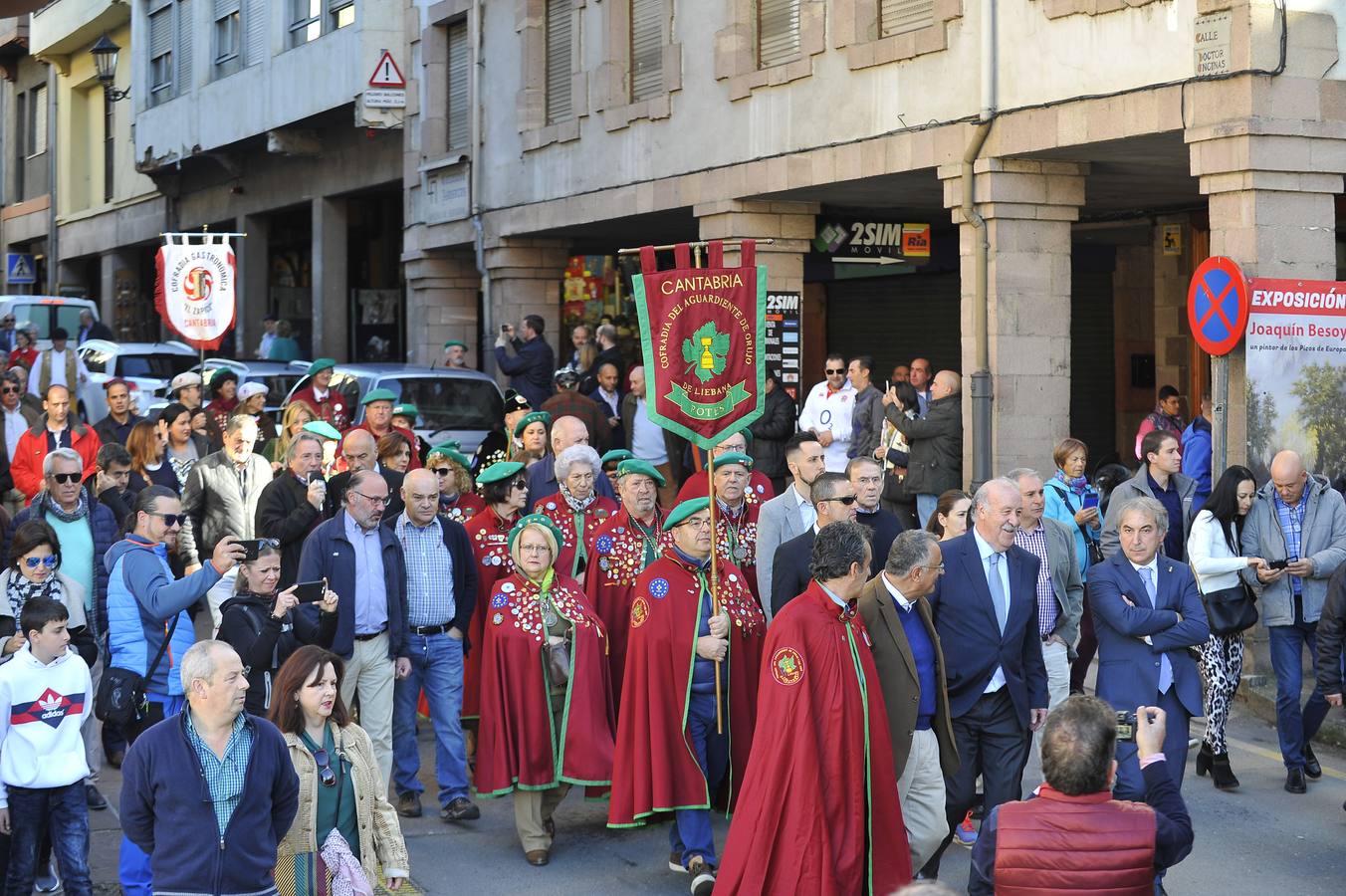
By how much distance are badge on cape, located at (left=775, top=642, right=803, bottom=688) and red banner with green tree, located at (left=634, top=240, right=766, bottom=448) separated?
6.92 feet

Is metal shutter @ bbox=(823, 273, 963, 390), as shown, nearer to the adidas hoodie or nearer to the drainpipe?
the drainpipe

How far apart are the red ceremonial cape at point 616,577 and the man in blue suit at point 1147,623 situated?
2505mm

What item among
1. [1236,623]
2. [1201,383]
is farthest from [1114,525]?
[1201,383]

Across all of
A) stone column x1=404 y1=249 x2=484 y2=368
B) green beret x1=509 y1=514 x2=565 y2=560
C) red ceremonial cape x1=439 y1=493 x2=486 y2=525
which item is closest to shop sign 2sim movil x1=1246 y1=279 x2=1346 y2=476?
red ceremonial cape x1=439 y1=493 x2=486 y2=525

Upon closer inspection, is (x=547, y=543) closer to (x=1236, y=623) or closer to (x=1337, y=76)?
(x=1236, y=623)

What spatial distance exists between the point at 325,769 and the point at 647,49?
15.2m

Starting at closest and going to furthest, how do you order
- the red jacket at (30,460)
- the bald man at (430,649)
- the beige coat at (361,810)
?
the beige coat at (361,810) → the bald man at (430,649) → the red jacket at (30,460)

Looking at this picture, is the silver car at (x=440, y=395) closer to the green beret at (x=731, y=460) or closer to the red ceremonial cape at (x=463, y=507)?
the red ceremonial cape at (x=463, y=507)

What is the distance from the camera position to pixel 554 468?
11922 millimetres

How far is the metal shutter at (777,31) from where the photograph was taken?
1842cm

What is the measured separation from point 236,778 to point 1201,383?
14.9 metres

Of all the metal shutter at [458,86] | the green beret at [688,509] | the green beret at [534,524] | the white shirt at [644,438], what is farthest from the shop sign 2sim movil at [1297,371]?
the metal shutter at [458,86]

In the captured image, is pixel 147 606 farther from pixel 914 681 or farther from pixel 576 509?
pixel 914 681

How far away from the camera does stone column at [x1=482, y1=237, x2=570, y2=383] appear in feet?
78.8
